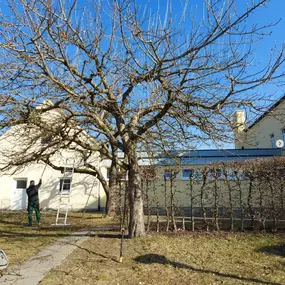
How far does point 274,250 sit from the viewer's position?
6.74m

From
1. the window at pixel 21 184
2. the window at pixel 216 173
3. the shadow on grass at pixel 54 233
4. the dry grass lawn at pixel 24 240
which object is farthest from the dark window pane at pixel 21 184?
the window at pixel 216 173

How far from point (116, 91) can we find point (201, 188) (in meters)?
4.12

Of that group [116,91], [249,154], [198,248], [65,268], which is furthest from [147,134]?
[249,154]

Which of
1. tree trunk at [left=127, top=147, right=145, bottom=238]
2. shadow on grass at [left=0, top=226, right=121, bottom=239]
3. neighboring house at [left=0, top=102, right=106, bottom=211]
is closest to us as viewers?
tree trunk at [left=127, top=147, right=145, bottom=238]

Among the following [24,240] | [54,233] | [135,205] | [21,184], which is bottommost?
[24,240]

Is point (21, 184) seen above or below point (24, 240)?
above

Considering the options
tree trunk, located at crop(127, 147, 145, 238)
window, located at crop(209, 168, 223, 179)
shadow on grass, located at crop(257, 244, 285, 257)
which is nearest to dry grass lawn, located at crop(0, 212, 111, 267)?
tree trunk, located at crop(127, 147, 145, 238)

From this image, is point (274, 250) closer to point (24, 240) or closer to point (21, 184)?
point (24, 240)

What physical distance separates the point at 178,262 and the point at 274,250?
259 cm

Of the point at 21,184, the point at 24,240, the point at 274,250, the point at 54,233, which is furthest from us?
the point at 21,184

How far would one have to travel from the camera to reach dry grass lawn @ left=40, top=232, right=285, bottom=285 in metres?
4.77

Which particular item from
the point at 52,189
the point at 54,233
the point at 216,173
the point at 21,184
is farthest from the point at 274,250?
the point at 21,184

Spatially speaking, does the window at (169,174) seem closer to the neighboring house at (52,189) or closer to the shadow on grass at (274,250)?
the shadow on grass at (274,250)

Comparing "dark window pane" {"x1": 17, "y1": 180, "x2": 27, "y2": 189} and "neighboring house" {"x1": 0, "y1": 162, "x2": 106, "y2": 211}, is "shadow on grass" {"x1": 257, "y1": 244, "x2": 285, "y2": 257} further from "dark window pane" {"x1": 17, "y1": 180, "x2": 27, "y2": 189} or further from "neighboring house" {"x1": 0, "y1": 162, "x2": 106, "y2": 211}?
"dark window pane" {"x1": 17, "y1": 180, "x2": 27, "y2": 189}
